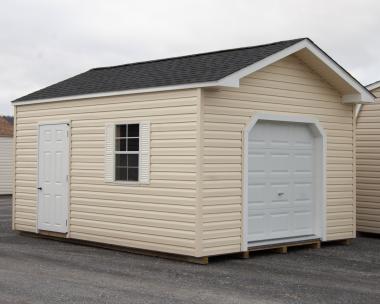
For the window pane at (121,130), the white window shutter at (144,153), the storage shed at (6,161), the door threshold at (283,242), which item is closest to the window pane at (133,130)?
the window pane at (121,130)

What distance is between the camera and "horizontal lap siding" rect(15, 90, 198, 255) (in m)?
11.1

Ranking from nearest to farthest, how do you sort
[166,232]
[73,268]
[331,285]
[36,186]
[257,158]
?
[331,285] < [73,268] < [166,232] < [257,158] < [36,186]

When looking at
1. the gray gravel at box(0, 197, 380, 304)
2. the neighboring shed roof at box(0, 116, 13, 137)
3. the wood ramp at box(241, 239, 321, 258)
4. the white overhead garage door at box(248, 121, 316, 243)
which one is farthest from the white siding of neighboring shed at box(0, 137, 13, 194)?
the wood ramp at box(241, 239, 321, 258)

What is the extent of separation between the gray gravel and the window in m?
1.43

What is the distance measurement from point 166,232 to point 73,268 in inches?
68.4

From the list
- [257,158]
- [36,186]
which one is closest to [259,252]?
[257,158]

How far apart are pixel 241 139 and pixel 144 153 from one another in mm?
1710

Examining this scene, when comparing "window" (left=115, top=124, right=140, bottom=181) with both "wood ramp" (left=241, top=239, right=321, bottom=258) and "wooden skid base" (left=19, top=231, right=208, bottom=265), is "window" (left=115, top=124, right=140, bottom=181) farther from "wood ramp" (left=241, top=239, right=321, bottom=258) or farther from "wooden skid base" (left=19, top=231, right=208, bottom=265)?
"wood ramp" (left=241, top=239, right=321, bottom=258)

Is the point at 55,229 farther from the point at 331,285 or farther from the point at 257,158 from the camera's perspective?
the point at 331,285

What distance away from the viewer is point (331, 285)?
9.37m

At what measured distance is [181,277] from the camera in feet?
31.9

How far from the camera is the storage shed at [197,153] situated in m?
11.1

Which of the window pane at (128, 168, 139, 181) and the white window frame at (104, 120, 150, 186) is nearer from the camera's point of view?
the white window frame at (104, 120, 150, 186)

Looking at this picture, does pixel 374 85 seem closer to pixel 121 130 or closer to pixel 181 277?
pixel 121 130
